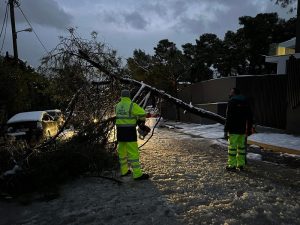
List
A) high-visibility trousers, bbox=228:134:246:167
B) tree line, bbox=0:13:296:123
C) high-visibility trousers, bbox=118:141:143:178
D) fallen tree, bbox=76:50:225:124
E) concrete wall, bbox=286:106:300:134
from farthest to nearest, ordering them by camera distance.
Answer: tree line, bbox=0:13:296:123 < concrete wall, bbox=286:106:300:134 < fallen tree, bbox=76:50:225:124 < high-visibility trousers, bbox=228:134:246:167 < high-visibility trousers, bbox=118:141:143:178

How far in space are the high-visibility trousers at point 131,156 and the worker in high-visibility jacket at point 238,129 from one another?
6.38 ft

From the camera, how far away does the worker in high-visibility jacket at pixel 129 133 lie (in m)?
8.06

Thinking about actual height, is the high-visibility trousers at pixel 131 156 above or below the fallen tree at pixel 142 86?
below

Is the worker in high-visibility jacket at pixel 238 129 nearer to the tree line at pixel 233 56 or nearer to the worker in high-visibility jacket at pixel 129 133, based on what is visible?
the worker in high-visibility jacket at pixel 129 133

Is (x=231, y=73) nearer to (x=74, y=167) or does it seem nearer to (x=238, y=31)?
(x=238, y=31)

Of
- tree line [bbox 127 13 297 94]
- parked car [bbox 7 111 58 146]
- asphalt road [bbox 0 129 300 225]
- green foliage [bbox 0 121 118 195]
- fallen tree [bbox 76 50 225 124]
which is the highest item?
tree line [bbox 127 13 297 94]

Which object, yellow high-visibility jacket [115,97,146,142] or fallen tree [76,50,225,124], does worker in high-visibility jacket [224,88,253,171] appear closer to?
yellow high-visibility jacket [115,97,146,142]

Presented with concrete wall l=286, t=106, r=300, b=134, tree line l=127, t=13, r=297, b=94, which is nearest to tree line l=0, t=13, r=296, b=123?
tree line l=127, t=13, r=297, b=94

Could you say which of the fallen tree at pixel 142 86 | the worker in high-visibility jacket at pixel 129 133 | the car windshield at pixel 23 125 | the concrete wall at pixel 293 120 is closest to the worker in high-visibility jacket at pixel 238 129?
the worker in high-visibility jacket at pixel 129 133

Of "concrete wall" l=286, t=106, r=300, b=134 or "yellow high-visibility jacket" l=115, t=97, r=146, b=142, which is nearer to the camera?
"yellow high-visibility jacket" l=115, t=97, r=146, b=142

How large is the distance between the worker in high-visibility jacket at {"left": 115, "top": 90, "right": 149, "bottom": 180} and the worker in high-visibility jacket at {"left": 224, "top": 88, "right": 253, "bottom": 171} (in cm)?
185

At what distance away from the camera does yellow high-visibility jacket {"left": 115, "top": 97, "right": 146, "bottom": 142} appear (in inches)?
321

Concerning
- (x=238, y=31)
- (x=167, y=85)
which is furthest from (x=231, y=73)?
(x=167, y=85)

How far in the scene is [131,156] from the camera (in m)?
8.09
